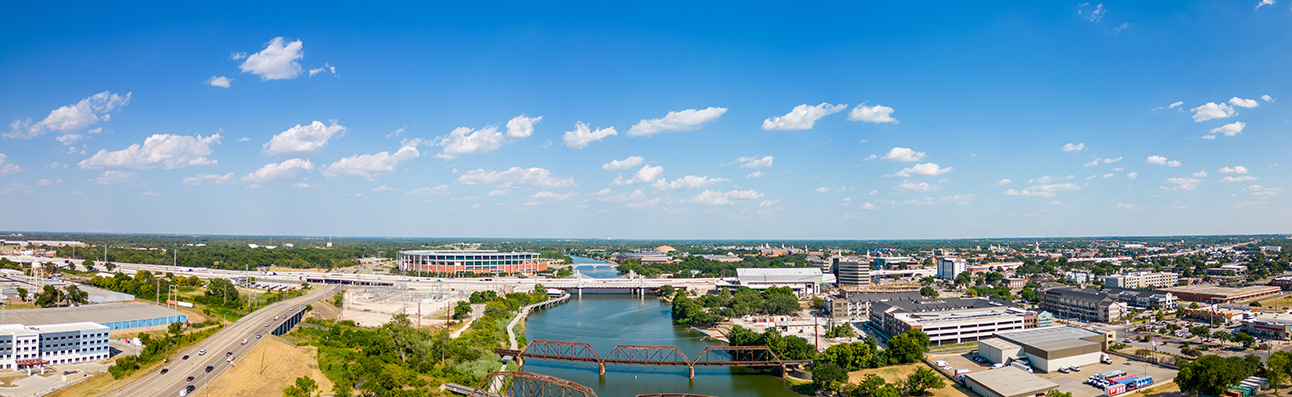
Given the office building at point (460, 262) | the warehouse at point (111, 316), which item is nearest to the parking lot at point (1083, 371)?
the warehouse at point (111, 316)

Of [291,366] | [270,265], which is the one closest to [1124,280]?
[291,366]

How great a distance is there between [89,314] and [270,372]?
41.0ft

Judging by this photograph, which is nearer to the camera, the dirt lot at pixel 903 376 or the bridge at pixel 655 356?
the dirt lot at pixel 903 376

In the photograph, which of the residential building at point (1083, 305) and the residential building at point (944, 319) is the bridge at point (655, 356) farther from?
the residential building at point (1083, 305)

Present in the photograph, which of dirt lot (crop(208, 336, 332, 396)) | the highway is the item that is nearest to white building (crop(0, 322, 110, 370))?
the highway

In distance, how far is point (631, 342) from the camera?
32406 millimetres

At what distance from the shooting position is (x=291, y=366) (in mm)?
23391

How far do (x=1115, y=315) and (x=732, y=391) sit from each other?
26726mm

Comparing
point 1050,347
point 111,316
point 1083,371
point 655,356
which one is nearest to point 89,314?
point 111,316

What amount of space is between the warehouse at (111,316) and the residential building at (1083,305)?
4546 cm

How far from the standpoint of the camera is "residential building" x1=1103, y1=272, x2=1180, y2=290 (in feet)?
181

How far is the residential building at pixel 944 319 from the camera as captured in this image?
30.8 metres

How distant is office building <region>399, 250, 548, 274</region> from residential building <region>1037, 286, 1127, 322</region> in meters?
48.9

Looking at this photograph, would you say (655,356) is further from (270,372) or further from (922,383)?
(270,372)
